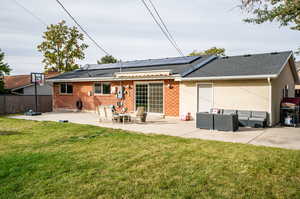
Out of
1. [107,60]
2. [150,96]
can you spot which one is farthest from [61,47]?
[107,60]

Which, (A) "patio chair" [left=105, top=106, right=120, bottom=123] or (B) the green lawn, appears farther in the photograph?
(A) "patio chair" [left=105, top=106, right=120, bottom=123]

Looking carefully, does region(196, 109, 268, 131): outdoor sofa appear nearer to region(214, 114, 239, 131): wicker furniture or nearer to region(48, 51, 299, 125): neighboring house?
region(214, 114, 239, 131): wicker furniture

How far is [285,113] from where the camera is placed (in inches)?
416

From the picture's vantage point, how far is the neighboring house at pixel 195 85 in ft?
33.9

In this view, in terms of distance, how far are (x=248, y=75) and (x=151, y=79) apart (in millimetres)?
6035

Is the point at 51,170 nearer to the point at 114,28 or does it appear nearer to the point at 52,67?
the point at 114,28

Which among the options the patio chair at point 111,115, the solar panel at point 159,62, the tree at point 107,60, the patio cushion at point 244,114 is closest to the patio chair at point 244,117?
the patio cushion at point 244,114

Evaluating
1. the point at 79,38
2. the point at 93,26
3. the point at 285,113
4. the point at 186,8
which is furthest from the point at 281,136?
the point at 79,38

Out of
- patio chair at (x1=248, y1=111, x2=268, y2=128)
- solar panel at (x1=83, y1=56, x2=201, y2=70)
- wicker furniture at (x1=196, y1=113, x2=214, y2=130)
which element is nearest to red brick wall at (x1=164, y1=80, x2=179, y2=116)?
solar panel at (x1=83, y1=56, x2=201, y2=70)

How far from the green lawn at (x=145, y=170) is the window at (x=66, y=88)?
12.3 metres

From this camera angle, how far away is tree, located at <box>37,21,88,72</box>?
25.8m

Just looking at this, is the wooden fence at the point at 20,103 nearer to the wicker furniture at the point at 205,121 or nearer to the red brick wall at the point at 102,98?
the red brick wall at the point at 102,98

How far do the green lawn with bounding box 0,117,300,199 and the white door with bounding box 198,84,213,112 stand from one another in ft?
17.7

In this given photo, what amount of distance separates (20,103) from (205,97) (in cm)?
1616
